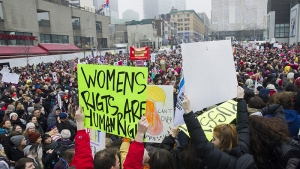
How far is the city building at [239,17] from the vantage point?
8806 cm

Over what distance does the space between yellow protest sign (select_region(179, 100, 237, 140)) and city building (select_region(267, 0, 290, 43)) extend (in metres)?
54.0

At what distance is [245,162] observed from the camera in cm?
212

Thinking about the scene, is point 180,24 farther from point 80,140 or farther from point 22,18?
point 80,140

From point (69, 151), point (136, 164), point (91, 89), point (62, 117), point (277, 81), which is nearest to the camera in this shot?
point (136, 164)

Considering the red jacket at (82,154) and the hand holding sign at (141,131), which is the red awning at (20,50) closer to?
the red jacket at (82,154)

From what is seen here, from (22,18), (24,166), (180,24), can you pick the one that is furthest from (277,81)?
(180,24)

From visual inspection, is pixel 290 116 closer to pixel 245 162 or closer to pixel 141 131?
pixel 245 162

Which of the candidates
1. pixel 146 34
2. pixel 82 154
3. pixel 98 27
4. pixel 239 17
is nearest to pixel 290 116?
pixel 82 154

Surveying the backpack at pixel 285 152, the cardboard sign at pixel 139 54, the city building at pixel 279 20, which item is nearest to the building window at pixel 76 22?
the cardboard sign at pixel 139 54

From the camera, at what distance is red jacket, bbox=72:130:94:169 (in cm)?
262

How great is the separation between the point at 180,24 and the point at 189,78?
411 feet

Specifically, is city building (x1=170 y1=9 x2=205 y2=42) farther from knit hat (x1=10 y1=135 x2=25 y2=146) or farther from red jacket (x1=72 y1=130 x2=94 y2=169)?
red jacket (x1=72 y1=130 x2=94 y2=169)

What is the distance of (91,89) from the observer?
3064mm

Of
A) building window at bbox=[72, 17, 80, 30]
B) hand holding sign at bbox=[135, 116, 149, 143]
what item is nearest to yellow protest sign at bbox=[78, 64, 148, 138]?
hand holding sign at bbox=[135, 116, 149, 143]
